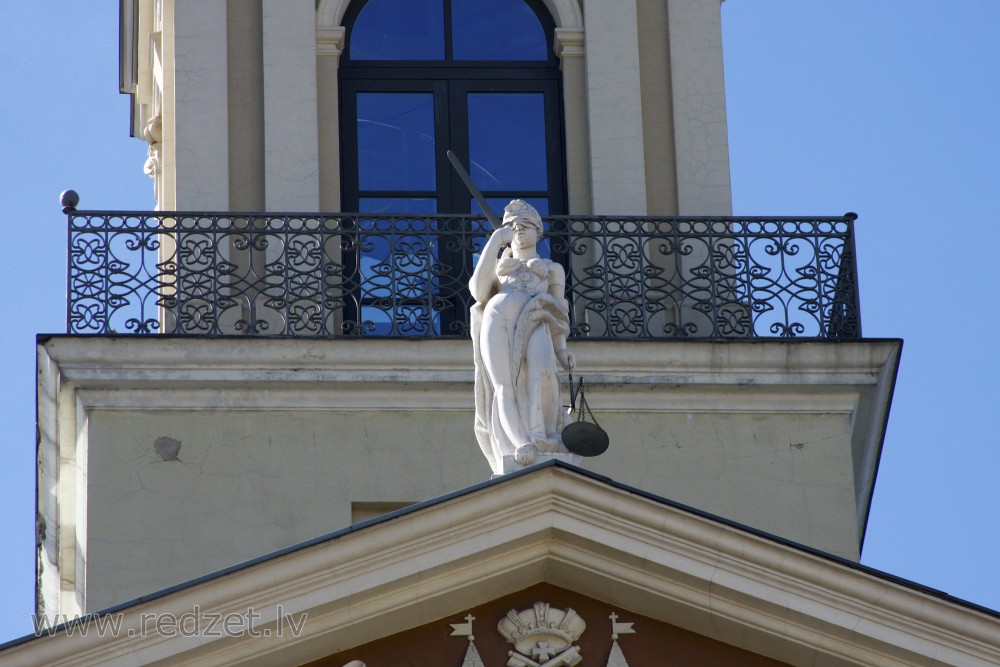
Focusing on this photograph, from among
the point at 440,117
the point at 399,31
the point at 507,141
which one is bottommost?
the point at 507,141

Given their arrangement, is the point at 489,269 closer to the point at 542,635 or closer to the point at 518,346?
the point at 518,346

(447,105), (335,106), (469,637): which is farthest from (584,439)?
(447,105)

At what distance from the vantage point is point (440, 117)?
87.4 feet

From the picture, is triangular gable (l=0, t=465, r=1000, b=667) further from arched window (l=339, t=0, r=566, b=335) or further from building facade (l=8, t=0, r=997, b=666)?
arched window (l=339, t=0, r=566, b=335)

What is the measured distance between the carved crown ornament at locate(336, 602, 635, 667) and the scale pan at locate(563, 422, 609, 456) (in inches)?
34.0

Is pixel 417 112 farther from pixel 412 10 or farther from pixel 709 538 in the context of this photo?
pixel 709 538

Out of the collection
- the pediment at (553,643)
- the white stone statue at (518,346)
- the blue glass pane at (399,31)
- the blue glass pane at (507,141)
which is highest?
the blue glass pane at (399,31)

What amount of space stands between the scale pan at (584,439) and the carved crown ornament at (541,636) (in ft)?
2.83

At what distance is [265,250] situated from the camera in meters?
25.5

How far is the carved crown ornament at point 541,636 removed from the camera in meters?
19.7

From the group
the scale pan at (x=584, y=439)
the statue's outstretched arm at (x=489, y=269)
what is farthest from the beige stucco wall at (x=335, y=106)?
the scale pan at (x=584, y=439)

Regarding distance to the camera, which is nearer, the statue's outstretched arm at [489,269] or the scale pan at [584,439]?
the scale pan at [584,439]

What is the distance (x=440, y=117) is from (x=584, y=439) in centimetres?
695

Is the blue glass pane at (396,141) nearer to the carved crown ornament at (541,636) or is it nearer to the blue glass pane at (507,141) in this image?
the blue glass pane at (507,141)
